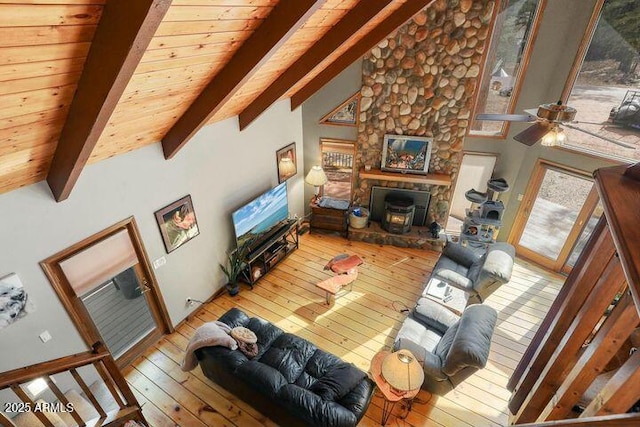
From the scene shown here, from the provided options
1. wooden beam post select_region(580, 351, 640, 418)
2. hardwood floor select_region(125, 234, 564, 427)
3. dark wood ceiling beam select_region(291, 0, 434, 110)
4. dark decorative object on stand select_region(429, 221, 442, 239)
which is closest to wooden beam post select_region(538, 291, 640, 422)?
wooden beam post select_region(580, 351, 640, 418)

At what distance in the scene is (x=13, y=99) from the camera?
5.93ft

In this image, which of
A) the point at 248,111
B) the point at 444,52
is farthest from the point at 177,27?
the point at 444,52

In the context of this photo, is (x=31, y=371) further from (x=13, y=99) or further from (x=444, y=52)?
(x=444, y=52)

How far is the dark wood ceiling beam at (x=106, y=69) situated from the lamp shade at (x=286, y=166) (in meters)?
3.64

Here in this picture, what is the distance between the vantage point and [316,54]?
3809 millimetres

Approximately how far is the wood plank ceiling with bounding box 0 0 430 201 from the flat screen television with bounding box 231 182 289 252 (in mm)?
1564

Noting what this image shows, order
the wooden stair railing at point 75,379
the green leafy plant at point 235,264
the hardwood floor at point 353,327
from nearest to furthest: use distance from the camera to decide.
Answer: the wooden stair railing at point 75,379, the hardwood floor at point 353,327, the green leafy plant at point 235,264

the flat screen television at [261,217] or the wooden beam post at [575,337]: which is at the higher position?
the wooden beam post at [575,337]

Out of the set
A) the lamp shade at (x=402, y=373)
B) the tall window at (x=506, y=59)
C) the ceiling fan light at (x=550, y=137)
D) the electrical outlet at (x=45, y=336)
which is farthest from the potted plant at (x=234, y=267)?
the tall window at (x=506, y=59)

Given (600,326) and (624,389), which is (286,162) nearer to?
(600,326)

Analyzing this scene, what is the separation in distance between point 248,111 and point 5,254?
314cm

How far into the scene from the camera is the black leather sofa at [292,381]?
2.96 m

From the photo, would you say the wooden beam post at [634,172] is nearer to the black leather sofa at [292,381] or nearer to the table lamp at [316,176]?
the black leather sofa at [292,381]

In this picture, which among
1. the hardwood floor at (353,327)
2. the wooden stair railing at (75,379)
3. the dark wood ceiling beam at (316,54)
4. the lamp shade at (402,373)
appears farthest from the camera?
the hardwood floor at (353,327)
